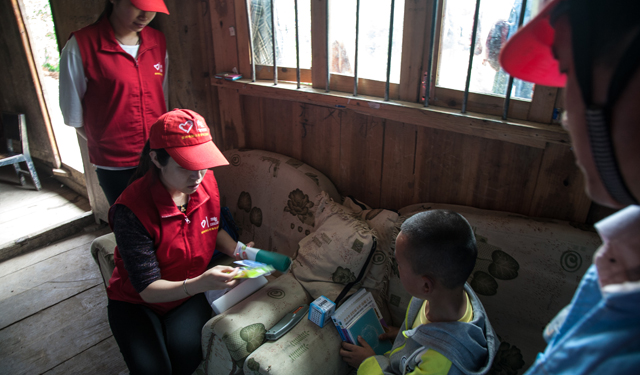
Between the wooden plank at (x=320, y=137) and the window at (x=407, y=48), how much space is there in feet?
0.43

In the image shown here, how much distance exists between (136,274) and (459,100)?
1346mm

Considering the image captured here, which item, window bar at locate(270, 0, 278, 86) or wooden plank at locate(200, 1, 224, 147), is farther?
wooden plank at locate(200, 1, 224, 147)

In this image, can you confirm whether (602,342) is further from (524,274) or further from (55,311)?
(55,311)

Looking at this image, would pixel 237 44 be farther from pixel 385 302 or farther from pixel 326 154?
pixel 385 302

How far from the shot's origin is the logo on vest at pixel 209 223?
1632mm

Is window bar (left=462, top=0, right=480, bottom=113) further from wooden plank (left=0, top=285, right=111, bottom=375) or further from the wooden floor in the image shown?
wooden plank (left=0, top=285, right=111, bottom=375)

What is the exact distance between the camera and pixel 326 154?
6.71 feet

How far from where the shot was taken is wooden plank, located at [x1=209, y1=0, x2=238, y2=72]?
219 cm

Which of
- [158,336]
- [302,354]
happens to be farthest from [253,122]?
[302,354]

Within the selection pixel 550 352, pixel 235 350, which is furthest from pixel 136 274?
pixel 550 352

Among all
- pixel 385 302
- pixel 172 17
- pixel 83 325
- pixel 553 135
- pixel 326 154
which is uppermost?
pixel 172 17

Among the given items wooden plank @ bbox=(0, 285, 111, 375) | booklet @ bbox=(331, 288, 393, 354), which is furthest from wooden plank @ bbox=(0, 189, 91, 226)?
booklet @ bbox=(331, 288, 393, 354)

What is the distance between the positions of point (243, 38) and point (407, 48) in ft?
3.31

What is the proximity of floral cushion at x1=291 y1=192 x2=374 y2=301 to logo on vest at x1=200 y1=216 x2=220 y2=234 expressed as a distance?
1.22ft
